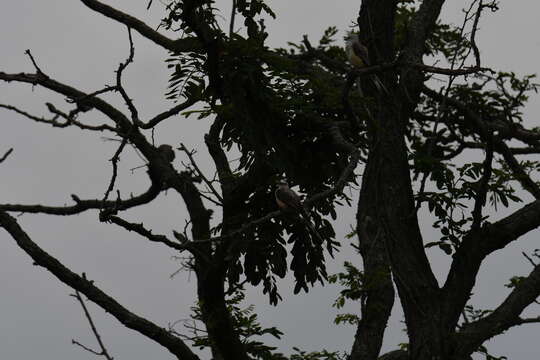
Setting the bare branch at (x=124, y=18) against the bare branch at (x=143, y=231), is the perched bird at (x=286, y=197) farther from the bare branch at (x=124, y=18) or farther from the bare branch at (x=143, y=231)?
the bare branch at (x=124, y=18)

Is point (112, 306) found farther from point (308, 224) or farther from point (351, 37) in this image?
point (351, 37)

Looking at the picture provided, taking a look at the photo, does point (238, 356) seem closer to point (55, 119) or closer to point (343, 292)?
point (343, 292)

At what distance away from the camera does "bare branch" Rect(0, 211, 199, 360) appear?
8.25 meters

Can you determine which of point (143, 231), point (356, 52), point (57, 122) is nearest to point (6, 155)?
point (57, 122)

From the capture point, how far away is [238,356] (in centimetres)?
919

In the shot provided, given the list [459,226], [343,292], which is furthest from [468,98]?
[343,292]

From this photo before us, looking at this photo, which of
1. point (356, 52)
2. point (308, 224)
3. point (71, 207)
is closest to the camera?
point (308, 224)

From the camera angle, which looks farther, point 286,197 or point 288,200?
point 286,197

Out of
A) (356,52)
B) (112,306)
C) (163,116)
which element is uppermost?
(356,52)

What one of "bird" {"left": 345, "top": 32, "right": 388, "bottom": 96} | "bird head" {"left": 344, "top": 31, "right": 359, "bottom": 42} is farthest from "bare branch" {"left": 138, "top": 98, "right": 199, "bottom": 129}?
"bird head" {"left": 344, "top": 31, "right": 359, "bottom": 42}

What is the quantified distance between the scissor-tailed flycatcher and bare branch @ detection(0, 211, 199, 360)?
190 cm

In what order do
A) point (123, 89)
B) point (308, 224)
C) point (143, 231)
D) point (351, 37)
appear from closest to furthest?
1. point (143, 231)
2. point (123, 89)
3. point (308, 224)
4. point (351, 37)

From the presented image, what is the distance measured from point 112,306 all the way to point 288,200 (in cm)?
223

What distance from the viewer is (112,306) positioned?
8273 millimetres
